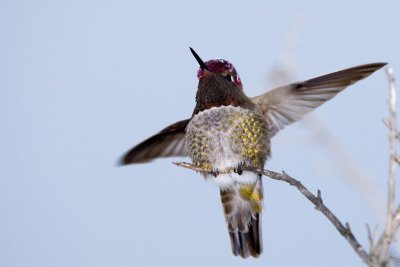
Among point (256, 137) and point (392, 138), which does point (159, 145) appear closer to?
point (256, 137)

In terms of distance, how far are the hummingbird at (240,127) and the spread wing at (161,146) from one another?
4 centimetres

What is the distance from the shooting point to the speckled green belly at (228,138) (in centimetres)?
308

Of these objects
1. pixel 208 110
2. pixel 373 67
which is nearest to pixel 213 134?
pixel 208 110

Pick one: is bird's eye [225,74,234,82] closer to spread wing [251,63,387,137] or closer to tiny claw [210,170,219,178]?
spread wing [251,63,387,137]

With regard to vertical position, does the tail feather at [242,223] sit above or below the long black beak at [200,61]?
below

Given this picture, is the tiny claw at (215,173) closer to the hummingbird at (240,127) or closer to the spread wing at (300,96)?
the hummingbird at (240,127)

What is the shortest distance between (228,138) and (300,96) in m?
0.64

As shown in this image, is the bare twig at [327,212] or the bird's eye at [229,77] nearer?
the bare twig at [327,212]

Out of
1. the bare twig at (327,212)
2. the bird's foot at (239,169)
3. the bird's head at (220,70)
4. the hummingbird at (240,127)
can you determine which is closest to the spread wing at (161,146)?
the hummingbird at (240,127)

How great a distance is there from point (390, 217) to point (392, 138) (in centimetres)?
25

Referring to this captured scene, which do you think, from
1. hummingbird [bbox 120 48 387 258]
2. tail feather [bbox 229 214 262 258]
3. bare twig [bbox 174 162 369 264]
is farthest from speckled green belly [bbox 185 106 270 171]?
bare twig [bbox 174 162 369 264]

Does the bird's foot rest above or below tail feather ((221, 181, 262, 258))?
above

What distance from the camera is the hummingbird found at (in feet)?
10.1

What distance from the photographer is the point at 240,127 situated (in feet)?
10.1
